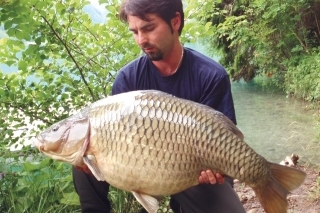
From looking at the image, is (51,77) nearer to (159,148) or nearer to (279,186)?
(159,148)

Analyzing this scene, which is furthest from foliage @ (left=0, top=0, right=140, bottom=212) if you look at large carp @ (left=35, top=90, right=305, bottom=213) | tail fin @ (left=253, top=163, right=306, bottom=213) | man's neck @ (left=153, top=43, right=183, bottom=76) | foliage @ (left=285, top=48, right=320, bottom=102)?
foliage @ (left=285, top=48, right=320, bottom=102)

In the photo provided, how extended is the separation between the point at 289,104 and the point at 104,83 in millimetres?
6222

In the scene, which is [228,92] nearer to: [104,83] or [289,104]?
[104,83]

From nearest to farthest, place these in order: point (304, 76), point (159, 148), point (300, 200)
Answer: point (159, 148)
point (300, 200)
point (304, 76)

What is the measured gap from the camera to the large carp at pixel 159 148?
53.8 inches

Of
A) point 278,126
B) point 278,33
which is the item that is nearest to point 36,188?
point 278,126

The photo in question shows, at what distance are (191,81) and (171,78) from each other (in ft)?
0.28

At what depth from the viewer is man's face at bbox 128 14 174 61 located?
5.57 ft

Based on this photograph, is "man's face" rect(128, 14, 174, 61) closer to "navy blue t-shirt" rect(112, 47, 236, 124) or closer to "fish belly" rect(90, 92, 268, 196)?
"navy blue t-shirt" rect(112, 47, 236, 124)

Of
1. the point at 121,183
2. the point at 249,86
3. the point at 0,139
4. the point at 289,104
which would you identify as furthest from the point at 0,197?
the point at 249,86

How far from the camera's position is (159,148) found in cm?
135

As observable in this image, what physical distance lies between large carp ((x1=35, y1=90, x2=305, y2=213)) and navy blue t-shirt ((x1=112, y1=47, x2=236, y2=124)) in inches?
13.6

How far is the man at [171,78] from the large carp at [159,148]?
265mm

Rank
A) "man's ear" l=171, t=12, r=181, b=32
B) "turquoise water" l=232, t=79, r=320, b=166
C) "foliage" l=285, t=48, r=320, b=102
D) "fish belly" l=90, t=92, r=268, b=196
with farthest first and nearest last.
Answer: "foliage" l=285, t=48, r=320, b=102 → "turquoise water" l=232, t=79, r=320, b=166 → "man's ear" l=171, t=12, r=181, b=32 → "fish belly" l=90, t=92, r=268, b=196
